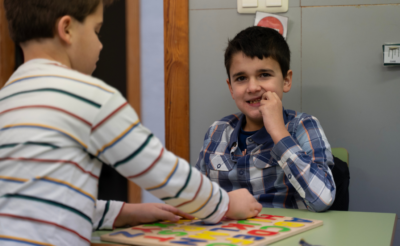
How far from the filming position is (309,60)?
177cm

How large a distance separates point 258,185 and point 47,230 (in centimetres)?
84

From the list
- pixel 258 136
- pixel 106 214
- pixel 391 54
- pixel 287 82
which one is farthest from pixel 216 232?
pixel 391 54

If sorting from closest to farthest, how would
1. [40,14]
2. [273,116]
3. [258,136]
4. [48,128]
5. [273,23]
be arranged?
[48,128] < [40,14] < [273,116] < [258,136] < [273,23]

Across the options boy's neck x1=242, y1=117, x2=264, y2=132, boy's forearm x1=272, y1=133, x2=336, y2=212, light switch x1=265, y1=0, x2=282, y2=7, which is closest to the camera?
boy's forearm x1=272, y1=133, x2=336, y2=212

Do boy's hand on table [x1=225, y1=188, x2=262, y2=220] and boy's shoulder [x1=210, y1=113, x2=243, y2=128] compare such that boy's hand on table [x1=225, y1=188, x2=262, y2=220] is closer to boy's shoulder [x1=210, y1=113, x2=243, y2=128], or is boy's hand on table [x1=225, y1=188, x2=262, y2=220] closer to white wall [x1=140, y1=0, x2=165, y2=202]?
boy's shoulder [x1=210, y1=113, x2=243, y2=128]

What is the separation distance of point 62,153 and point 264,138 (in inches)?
33.5

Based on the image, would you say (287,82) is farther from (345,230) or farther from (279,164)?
(345,230)

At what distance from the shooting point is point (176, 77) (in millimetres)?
1900

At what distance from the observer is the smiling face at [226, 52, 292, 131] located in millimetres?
1389

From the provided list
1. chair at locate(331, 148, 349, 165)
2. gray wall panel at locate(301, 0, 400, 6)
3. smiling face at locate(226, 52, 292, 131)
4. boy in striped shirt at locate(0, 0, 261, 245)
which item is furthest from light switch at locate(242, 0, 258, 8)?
boy in striped shirt at locate(0, 0, 261, 245)

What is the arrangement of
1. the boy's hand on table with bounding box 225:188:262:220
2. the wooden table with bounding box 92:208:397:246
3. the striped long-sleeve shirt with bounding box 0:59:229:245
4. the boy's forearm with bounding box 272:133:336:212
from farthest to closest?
the boy's forearm with bounding box 272:133:336:212 < the boy's hand on table with bounding box 225:188:262:220 < the wooden table with bounding box 92:208:397:246 < the striped long-sleeve shirt with bounding box 0:59:229:245

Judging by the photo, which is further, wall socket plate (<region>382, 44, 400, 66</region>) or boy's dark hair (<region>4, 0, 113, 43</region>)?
wall socket plate (<region>382, 44, 400, 66</region>)

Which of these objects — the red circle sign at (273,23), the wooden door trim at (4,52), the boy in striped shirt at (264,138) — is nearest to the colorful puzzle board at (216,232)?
the boy in striped shirt at (264,138)

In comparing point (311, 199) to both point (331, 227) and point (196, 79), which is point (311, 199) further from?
point (196, 79)
